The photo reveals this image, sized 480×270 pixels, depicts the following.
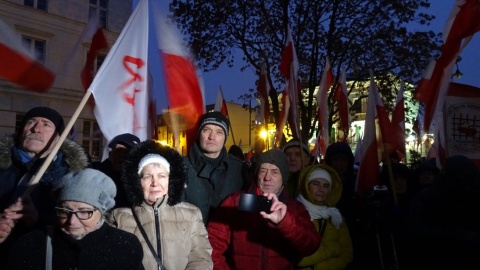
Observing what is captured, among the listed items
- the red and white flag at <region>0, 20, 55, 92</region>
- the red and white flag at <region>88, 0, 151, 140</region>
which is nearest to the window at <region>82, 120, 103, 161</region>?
the red and white flag at <region>88, 0, 151, 140</region>

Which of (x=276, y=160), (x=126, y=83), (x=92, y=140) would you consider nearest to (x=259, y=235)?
(x=276, y=160)

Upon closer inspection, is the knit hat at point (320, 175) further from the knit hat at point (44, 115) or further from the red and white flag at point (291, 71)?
the red and white flag at point (291, 71)

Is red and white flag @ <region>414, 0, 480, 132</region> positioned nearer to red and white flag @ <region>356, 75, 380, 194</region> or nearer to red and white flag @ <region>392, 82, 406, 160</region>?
red and white flag @ <region>356, 75, 380, 194</region>

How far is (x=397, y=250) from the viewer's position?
14.5 ft

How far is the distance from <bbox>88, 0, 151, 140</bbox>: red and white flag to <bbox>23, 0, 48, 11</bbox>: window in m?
18.4

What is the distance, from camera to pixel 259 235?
332cm

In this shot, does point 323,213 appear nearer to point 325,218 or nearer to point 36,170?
point 325,218

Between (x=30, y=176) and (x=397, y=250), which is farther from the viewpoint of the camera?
(x=397, y=250)

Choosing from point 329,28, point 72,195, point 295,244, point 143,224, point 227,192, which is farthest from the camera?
point 329,28

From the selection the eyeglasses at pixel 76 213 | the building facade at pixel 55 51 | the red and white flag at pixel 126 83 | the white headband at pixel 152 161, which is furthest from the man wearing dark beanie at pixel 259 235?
the building facade at pixel 55 51

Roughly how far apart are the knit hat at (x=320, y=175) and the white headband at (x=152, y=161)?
141cm

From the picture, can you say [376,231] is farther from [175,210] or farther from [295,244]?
[175,210]

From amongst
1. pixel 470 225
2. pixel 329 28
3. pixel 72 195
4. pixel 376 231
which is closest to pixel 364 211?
pixel 376 231

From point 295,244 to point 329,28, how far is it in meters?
16.6
